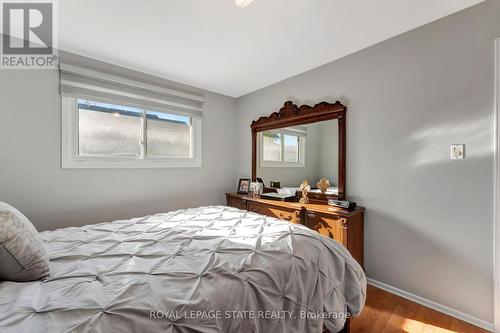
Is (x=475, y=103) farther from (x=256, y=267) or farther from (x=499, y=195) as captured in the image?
(x=256, y=267)

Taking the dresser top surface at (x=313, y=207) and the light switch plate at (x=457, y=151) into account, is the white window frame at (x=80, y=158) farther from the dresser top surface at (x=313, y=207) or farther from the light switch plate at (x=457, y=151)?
the light switch plate at (x=457, y=151)

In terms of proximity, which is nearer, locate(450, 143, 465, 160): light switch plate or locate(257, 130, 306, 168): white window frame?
locate(450, 143, 465, 160): light switch plate

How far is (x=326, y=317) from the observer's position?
3.90 ft

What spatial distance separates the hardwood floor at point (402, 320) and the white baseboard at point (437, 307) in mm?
34

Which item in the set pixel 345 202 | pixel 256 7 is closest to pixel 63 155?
pixel 256 7

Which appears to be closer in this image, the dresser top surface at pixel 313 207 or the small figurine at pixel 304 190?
the dresser top surface at pixel 313 207

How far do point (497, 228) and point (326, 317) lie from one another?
4.79 ft

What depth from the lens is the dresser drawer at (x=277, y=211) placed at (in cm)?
244

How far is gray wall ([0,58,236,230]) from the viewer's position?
1966mm

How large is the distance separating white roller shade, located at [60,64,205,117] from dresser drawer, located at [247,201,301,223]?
5.13 feet

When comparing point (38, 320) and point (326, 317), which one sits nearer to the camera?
point (38, 320)

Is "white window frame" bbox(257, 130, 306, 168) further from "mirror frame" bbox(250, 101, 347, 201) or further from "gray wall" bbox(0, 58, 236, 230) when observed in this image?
"gray wall" bbox(0, 58, 236, 230)

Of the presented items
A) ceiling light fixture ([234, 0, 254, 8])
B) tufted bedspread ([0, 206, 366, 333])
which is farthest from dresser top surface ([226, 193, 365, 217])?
ceiling light fixture ([234, 0, 254, 8])

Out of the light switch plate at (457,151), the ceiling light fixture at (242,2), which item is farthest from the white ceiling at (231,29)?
the light switch plate at (457,151)
